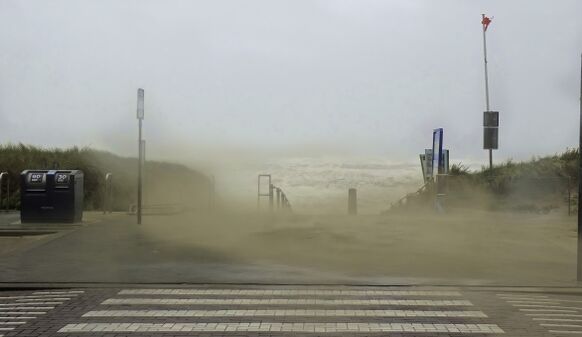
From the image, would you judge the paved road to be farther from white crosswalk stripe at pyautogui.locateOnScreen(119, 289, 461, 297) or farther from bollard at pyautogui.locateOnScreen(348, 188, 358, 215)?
bollard at pyautogui.locateOnScreen(348, 188, 358, 215)

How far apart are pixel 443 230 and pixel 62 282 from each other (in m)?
10.3

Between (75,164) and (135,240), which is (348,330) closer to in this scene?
(135,240)

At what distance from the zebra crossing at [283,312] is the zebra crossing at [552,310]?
60 centimetres

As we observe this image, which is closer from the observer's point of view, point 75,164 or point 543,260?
point 543,260

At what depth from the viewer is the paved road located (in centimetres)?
802

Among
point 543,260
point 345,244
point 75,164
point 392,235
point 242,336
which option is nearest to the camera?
point 242,336

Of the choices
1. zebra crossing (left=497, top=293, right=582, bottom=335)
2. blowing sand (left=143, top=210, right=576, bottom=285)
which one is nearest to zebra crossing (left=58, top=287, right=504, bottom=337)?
zebra crossing (left=497, top=293, right=582, bottom=335)

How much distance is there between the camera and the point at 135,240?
1581 cm

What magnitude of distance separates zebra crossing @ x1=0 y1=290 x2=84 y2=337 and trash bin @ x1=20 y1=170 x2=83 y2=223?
27.9 ft

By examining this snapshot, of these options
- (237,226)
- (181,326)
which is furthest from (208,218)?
(181,326)

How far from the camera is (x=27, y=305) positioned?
953 cm

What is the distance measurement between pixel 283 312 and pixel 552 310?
3382 mm

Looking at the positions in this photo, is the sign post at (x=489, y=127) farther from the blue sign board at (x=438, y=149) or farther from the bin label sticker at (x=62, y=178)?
the bin label sticker at (x=62, y=178)

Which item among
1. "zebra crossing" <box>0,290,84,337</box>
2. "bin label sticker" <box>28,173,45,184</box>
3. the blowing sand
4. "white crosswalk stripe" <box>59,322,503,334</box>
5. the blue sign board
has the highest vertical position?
the blue sign board
